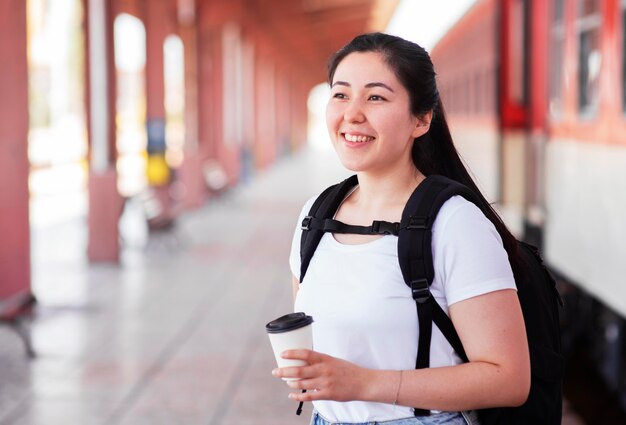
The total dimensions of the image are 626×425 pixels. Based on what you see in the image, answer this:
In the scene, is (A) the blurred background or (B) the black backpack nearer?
(B) the black backpack

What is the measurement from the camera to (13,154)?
345 inches

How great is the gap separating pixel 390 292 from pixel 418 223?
6.0 inches

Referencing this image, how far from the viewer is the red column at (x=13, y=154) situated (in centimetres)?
866

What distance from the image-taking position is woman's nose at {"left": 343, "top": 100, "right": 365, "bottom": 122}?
228cm

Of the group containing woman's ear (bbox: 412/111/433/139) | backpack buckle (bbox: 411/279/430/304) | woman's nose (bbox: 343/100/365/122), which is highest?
woman's nose (bbox: 343/100/365/122)

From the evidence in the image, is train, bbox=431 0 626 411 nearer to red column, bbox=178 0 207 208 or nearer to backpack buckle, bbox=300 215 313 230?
backpack buckle, bbox=300 215 313 230

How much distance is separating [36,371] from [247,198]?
1722cm

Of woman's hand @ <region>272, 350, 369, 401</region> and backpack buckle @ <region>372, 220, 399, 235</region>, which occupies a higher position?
backpack buckle @ <region>372, 220, 399, 235</region>

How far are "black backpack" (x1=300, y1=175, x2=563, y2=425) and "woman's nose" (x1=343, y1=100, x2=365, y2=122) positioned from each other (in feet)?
0.64

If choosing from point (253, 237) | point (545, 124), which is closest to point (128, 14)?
point (253, 237)

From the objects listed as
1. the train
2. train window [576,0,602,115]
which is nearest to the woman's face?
the train

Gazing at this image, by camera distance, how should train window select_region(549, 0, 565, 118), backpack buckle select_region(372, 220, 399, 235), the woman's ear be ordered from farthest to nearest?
train window select_region(549, 0, 565, 118) < the woman's ear < backpack buckle select_region(372, 220, 399, 235)

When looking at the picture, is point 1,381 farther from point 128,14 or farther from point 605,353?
point 128,14

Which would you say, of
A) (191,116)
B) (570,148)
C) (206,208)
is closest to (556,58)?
(570,148)
